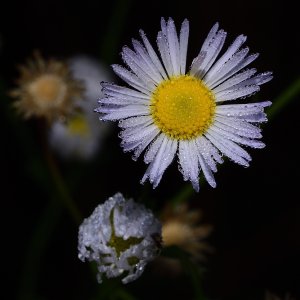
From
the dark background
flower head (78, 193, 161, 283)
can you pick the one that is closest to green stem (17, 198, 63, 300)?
the dark background

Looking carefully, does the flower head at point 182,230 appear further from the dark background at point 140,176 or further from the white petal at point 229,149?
the white petal at point 229,149

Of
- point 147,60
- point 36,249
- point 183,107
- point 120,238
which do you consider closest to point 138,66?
point 147,60

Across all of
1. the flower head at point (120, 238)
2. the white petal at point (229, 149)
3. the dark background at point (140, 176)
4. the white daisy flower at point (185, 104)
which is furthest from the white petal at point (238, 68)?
the dark background at point (140, 176)

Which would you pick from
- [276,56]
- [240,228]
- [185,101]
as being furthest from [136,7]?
[185,101]

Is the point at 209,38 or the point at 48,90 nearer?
the point at 209,38

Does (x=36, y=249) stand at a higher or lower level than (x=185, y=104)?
higher

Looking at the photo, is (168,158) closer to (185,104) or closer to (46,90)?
(185,104)

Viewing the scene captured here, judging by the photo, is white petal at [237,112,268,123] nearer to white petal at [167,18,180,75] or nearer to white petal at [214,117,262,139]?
white petal at [214,117,262,139]

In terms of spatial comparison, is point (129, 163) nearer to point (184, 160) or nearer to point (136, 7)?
point (136, 7)

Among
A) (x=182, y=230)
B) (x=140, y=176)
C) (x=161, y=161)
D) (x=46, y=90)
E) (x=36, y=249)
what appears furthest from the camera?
(x=140, y=176)
